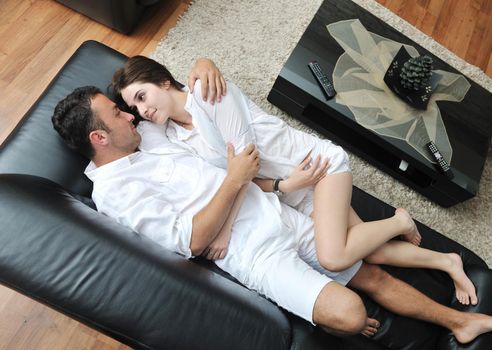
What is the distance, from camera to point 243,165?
1.25 meters

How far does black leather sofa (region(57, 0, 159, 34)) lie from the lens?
2012mm

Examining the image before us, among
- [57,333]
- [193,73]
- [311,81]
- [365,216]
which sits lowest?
[57,333]

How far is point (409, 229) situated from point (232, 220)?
65 centimetres

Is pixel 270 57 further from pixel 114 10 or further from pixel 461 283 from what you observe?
pixel 461 283

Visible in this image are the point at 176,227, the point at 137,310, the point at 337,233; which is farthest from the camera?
the point at 337,233

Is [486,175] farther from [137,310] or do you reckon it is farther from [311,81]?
[137,310]

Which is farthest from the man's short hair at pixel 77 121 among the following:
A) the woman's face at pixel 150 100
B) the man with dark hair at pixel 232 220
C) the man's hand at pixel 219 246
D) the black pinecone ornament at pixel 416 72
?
the black pinecone ornament at pixel 416 72

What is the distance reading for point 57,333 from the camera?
1525 millimetres

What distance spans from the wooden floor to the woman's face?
2.82 feet

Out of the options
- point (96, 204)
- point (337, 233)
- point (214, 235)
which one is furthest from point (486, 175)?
point (96, 204)

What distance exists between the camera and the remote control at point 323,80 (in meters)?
1.71

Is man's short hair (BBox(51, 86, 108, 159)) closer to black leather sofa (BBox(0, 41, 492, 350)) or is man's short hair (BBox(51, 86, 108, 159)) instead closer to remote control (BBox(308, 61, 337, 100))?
black leather sofa (BBox(0, 41, 492, 350))

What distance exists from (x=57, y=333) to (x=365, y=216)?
1305mm

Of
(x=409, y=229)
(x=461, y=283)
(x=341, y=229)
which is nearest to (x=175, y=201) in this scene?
(x=341, y=229)
